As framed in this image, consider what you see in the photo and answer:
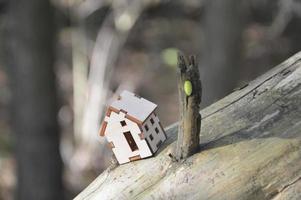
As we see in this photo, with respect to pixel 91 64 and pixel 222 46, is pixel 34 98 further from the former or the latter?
pixel 91 64

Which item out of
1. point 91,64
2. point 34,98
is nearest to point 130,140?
point 34,98

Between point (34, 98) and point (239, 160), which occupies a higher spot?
point (34, 98)

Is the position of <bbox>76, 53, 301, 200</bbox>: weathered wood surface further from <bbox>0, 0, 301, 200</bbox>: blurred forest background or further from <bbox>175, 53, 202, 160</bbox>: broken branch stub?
<bbox>0, 0, 301, 200</bbox>: blurred forest background

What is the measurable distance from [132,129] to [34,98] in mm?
3129

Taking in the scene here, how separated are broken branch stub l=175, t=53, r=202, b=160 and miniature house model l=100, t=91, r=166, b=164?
0.41ft

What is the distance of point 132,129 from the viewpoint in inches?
61.1

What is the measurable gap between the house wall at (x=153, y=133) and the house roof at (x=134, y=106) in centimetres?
2

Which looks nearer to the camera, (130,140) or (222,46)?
(130,140)

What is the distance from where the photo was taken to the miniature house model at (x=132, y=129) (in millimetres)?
1529

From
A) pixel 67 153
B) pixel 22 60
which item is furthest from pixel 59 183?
pixel 67 153

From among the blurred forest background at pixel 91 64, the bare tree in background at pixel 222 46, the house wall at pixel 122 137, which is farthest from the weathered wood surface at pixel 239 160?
the bare tree in background at pixel 222 46

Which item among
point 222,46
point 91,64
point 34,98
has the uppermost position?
point 91,64

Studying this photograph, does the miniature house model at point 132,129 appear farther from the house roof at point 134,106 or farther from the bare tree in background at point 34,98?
the bare tree in background at point 34,98

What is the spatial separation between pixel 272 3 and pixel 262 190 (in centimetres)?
978
